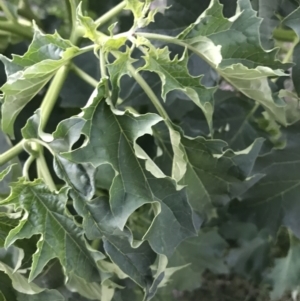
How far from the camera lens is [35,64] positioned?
0.36 m

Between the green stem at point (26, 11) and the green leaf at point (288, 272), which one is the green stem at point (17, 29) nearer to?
the green stem at point (26, 11)

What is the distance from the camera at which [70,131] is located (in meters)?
0.36

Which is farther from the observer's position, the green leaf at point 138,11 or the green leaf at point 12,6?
the green leaf at point 12,6

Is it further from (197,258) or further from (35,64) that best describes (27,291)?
(197,258)

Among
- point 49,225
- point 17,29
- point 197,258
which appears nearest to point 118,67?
point 49,225

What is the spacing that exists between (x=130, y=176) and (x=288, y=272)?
1.10ft

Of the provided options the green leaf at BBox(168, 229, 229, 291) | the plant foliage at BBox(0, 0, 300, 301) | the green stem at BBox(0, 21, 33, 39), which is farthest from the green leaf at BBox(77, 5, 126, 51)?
the green leaf at BBox(168, 229, 229, 291)

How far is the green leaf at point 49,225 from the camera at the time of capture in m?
0.36

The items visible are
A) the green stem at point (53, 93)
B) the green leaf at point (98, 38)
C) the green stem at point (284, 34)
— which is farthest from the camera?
the green stem at point (284, 34)

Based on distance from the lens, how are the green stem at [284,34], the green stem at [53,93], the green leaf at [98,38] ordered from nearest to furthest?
1. the green leaf at [98,38]
2. the green stem at [53,93]
3. the green stem at [284,34]

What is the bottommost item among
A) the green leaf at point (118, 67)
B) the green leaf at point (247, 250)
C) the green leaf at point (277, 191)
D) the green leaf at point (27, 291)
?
the green leaf at point (247, 250)

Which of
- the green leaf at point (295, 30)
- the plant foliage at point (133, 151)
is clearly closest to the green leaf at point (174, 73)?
the plant foliage at point (133, 151)

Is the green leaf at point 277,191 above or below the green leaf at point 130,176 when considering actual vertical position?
below

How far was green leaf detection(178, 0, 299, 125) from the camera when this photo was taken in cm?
38
